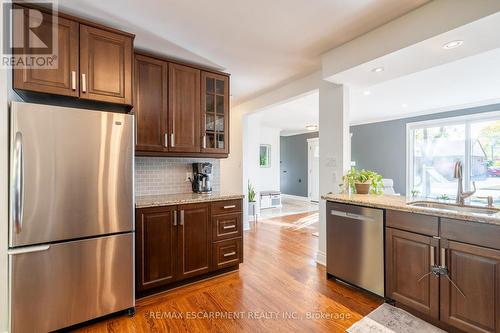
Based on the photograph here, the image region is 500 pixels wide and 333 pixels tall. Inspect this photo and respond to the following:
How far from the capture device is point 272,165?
25.5ft

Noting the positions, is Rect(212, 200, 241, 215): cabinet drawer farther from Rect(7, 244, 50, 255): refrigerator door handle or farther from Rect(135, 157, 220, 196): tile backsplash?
Rect(7, 244, 50, 255): refrigerator door handle

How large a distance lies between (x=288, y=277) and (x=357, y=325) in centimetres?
95

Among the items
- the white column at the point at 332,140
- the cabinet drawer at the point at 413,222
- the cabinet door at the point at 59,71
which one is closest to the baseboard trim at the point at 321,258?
the white column at the point at 332,140

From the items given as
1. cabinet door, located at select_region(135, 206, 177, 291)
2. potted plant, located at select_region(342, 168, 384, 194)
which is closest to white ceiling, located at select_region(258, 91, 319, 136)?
potted plant, located at select_region(342, 168, 384, 194)

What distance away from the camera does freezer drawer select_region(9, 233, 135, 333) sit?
1.66 m

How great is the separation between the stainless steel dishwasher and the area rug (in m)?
0.18

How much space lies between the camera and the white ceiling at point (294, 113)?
472 centimetres

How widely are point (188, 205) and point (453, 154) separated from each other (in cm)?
591

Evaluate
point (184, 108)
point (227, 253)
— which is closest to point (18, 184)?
point (184, 108)

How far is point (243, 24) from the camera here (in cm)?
226

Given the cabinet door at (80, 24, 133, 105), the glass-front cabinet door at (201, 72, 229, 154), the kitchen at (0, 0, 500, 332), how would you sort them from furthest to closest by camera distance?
the glass-front cabinet door at (201, 72, 229, 154) → the cabinet door at (80, 24, 133, 105) → the kitchen at (0, 0, 500, 332)

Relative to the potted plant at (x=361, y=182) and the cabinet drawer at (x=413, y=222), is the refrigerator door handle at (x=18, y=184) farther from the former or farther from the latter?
the potted plant at (x=361, y=182)

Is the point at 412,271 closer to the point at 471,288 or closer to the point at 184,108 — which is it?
the point at 471,288

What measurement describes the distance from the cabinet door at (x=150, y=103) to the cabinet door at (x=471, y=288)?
108 inches
